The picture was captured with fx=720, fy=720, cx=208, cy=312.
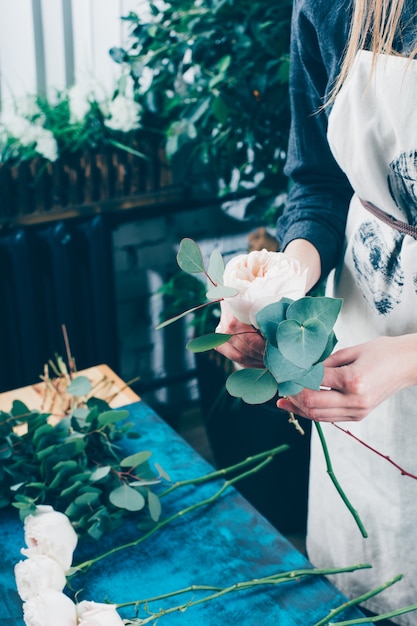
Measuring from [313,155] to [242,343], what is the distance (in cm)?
42

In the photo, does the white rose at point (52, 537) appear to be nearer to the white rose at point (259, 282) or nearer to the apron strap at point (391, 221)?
the white rose at point (259, 282)

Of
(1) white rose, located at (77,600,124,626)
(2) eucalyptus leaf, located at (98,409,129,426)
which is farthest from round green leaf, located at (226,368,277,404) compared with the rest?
(2) eucalyptus leaf, located at (98,409,129,426)

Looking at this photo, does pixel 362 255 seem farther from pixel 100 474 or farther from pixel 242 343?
pixel 100 474

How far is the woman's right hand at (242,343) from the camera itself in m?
0.76

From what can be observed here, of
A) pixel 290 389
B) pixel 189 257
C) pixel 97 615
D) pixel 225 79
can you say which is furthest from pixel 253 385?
pixel 225 79

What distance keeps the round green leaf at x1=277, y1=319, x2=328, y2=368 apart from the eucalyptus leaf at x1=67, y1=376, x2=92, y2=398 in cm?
57

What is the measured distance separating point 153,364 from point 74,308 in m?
0.45

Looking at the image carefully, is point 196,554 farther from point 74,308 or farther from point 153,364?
point 153,364

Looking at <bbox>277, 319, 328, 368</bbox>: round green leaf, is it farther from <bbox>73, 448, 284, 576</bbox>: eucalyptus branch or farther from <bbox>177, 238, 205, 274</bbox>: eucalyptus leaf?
<bbox>73, 448, 284, 576</bbox>: eucalyptus branch

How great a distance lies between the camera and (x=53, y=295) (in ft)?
6.99

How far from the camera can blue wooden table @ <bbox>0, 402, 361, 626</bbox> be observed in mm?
859

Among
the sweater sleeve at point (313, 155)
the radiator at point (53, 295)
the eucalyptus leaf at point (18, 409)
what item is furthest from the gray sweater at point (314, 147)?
the radiator at point (53, 295)

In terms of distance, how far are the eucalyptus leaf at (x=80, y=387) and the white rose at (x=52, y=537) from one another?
0.27 m

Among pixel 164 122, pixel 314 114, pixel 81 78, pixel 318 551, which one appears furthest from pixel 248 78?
pixel 318 551
